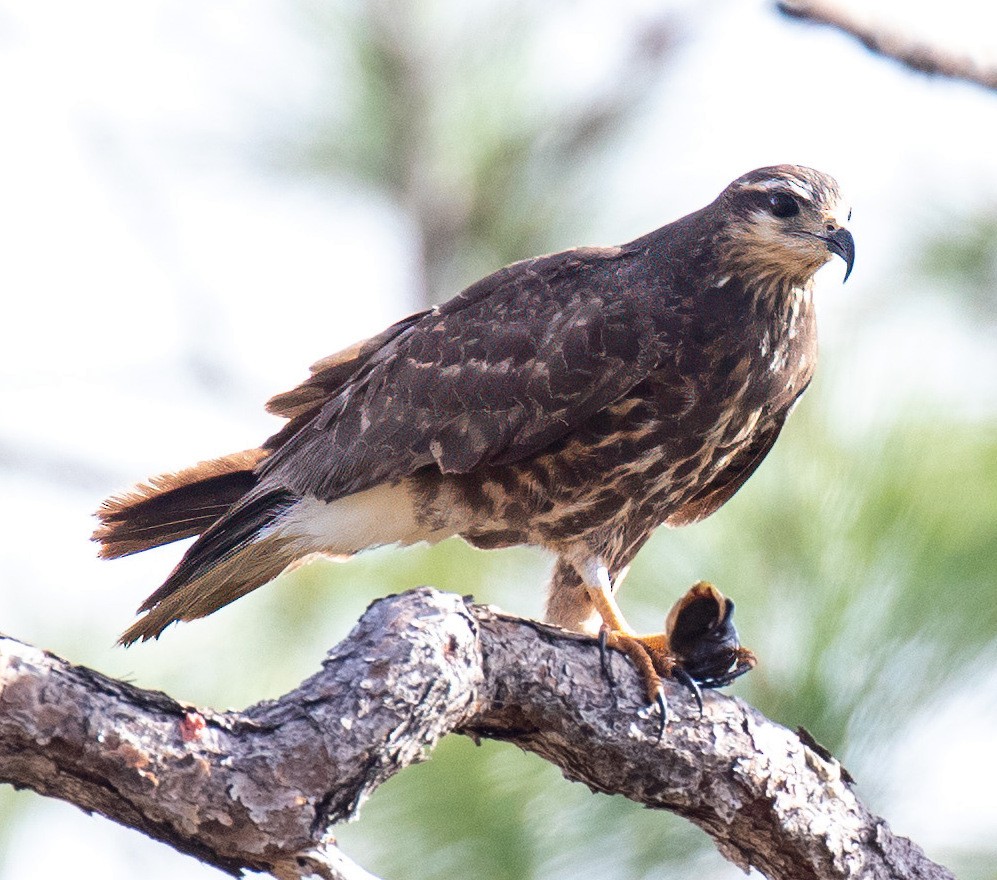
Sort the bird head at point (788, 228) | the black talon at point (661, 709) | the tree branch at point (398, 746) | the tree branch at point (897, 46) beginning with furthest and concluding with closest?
the bird head at point (788, 228) → the tree branch at point (897, 46) → the black talon at point (661, 709) → the tree branch at point (398, 746)

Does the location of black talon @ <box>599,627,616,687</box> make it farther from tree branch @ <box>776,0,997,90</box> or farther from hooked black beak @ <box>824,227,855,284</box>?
tree branch @ <box>776,0,997,90</box>

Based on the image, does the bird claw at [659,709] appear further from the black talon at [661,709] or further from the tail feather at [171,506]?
the tail feather at [171,506]

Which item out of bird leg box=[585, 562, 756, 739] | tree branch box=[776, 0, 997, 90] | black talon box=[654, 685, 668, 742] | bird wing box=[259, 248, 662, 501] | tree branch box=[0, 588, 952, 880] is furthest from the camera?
bird wing box=[259, 248, 662, 501]

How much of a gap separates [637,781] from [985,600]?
1.09 m

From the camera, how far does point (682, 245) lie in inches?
144

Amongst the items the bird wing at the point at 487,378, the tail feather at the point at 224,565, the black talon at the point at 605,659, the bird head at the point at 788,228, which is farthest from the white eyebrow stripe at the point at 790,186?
the tail feather at the point at 224,565

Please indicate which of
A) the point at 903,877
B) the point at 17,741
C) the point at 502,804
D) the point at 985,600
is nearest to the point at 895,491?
the point at 985,600

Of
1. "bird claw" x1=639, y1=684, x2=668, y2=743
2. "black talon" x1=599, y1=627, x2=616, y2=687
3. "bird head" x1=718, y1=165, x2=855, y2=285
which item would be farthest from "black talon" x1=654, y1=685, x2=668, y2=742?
"bird head" x1=718, y1=165, x2=855, y2=285

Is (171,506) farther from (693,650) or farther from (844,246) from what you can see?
(844,246)

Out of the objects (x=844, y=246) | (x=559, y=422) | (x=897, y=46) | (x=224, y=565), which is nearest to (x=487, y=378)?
(x=559, y=422)

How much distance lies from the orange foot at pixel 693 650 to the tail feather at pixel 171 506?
1.15 m

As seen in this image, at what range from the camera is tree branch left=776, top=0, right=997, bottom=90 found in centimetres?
316

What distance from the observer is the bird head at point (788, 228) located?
11.7ft

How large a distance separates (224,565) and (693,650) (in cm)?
124
